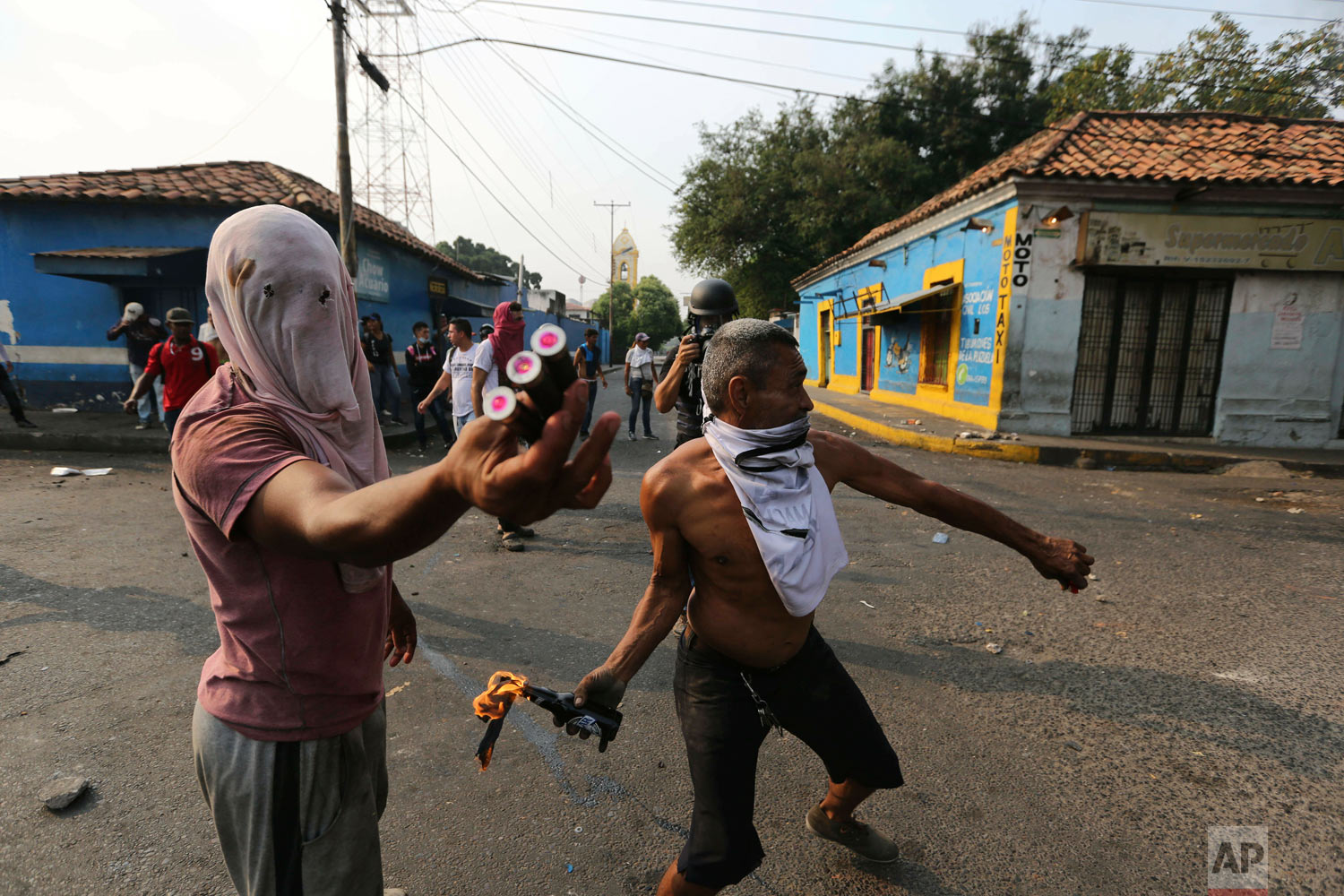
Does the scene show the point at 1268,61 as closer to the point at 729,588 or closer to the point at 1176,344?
the point at 1176,344

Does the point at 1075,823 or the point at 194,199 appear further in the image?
the point at 194,199

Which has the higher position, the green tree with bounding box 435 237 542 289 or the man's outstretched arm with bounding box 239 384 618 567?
Result: the green tree with bounding box 435 237 542 289

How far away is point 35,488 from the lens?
7082 millimetres

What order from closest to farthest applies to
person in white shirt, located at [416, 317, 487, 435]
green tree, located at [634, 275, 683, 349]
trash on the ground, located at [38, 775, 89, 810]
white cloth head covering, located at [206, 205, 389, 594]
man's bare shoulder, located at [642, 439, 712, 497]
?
white cloth head covering, located at [206, 205, 389, 594]
man's bare shoulder, located at [642, 439, 712, 497]
trash on the ground, located at [38, 775, 89, 810]
person in white shirt, located at [416, 317, 487, 435]
green tree, located at [634, 275, 683, 349]

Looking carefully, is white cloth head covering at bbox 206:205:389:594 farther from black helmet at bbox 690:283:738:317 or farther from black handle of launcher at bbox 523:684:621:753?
black helmet at bbox 690:283:738:317

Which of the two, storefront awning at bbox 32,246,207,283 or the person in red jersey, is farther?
storefront awning at bbox 32,246,207,283

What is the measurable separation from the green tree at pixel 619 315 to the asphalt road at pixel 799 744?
4489 cm

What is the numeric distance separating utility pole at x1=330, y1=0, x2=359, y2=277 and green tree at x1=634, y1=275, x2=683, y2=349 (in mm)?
47116

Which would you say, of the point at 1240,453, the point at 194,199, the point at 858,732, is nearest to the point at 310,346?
the point at 858,732

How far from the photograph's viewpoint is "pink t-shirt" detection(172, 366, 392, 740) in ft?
3.34

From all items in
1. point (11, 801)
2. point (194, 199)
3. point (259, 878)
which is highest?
point (194, 199)

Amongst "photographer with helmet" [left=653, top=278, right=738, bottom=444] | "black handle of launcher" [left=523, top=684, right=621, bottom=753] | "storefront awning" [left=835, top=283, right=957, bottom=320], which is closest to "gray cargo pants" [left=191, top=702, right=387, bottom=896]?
"black handle of launcher" [left=523, top=684, right=621, bottom=753]

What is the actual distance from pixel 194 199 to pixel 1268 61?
29498 mm

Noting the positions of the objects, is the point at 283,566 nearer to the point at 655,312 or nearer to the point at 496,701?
the point at 496,701
